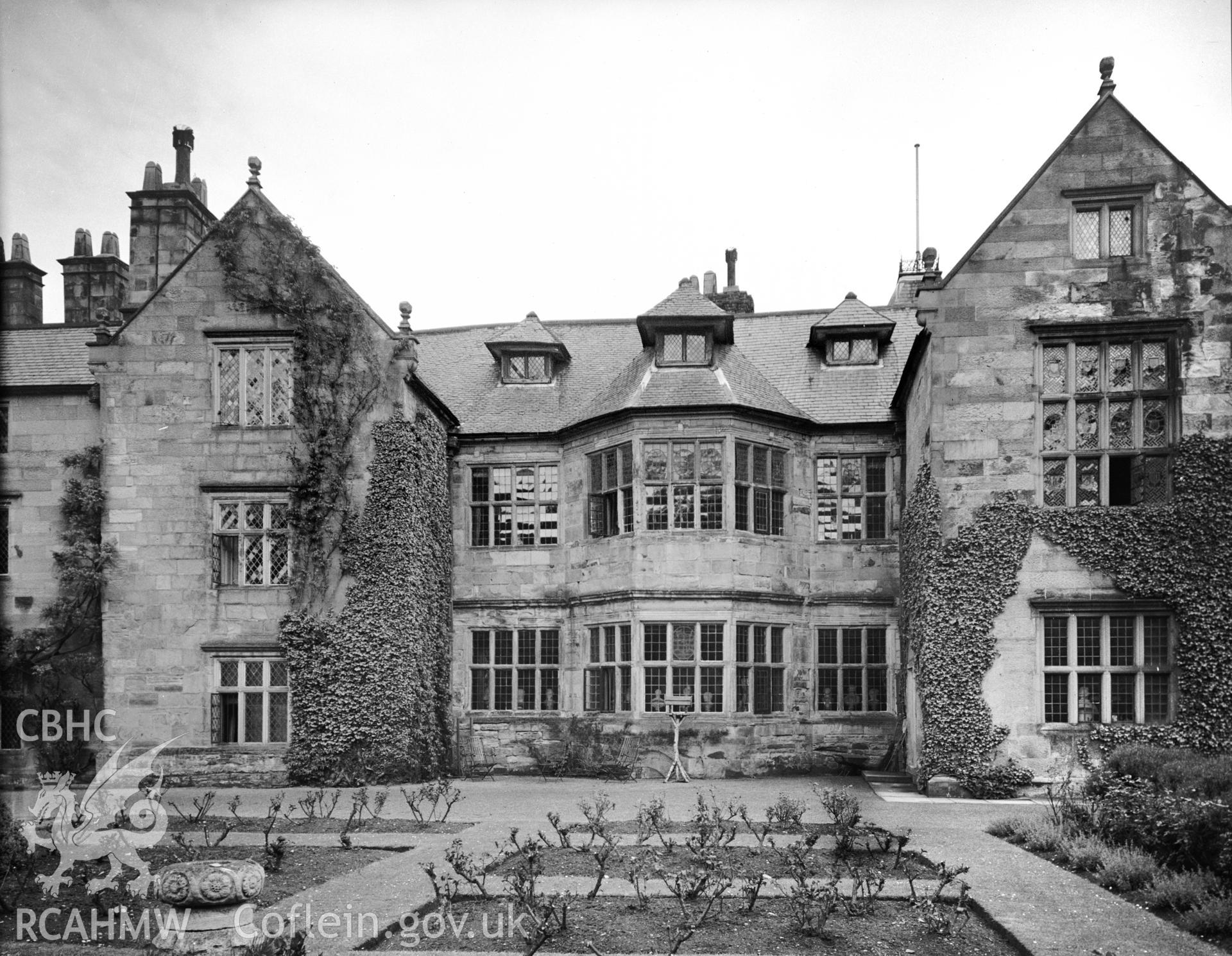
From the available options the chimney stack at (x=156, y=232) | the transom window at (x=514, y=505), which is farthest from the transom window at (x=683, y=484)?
the chimney stack at (x=156, y=232)

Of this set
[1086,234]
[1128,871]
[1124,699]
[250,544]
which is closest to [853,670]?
[1124,699]

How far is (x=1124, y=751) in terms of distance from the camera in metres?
14.5

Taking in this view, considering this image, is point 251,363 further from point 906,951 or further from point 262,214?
point 906,951

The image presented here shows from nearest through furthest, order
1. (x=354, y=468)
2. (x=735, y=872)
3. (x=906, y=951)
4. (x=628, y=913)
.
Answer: (x=906, y=951) → (x=628, y=913) → (x=735, y=872) → (x=354, y=468)

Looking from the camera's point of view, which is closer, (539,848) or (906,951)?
(906,951)

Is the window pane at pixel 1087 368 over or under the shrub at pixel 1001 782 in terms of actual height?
over

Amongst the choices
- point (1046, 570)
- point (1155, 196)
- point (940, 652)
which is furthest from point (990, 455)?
point (1155, 196)

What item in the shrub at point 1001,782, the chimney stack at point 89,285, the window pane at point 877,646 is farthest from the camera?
the chimney stack at point 89,285

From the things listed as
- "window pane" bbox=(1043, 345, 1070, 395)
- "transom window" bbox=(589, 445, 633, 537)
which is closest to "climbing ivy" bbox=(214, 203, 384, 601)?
"transom window" bbox=(589, 445, 633, 537)

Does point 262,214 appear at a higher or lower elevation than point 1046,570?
higher

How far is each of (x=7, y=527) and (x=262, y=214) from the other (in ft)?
28.7

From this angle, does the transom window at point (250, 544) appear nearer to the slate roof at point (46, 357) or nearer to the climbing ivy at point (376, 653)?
the climbing ivy at point (376, 653)

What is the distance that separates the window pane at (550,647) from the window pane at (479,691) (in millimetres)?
1393

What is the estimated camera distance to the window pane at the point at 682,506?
2167 cm
